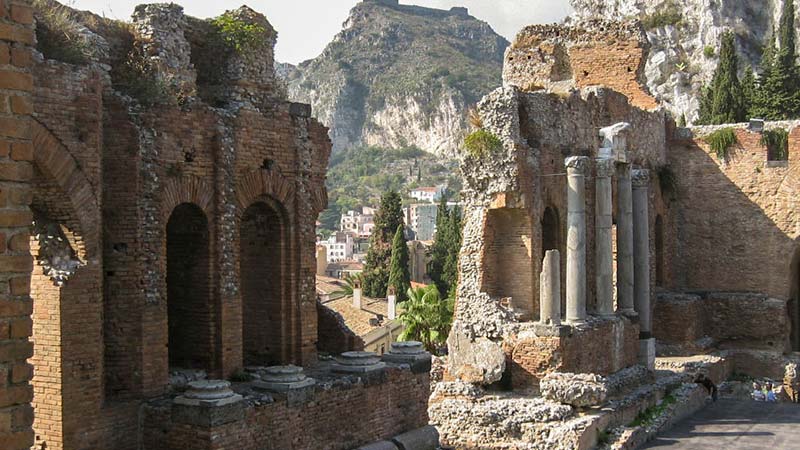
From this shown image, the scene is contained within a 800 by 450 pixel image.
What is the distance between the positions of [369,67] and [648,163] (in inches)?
6343

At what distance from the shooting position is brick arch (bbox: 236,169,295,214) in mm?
14172

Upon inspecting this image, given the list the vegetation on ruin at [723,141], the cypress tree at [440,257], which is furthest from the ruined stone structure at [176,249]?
the cypress tree at [440,257]

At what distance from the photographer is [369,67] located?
187m

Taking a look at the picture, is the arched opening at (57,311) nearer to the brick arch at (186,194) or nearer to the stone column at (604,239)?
the brick arch at (186,194)

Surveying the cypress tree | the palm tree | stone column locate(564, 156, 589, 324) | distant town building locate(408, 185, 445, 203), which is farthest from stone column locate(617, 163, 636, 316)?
distant town building locate(408, 185, 445, 203)

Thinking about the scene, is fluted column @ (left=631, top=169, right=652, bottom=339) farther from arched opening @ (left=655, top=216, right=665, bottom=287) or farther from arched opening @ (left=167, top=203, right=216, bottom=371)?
arched opening @ (left=167, top=203, right=216, bottom=371)

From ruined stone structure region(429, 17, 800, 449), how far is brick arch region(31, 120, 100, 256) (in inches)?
382

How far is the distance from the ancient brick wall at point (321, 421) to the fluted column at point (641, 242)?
11.1 meters

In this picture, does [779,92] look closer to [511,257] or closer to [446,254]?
[446,254]

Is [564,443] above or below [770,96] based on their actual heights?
below

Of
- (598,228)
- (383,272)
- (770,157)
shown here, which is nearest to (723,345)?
(770,157)

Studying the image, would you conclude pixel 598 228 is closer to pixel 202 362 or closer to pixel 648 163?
pixel 648 163

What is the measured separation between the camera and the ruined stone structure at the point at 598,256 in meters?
19.9

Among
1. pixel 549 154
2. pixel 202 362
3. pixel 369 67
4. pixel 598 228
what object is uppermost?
pixel 369 67
